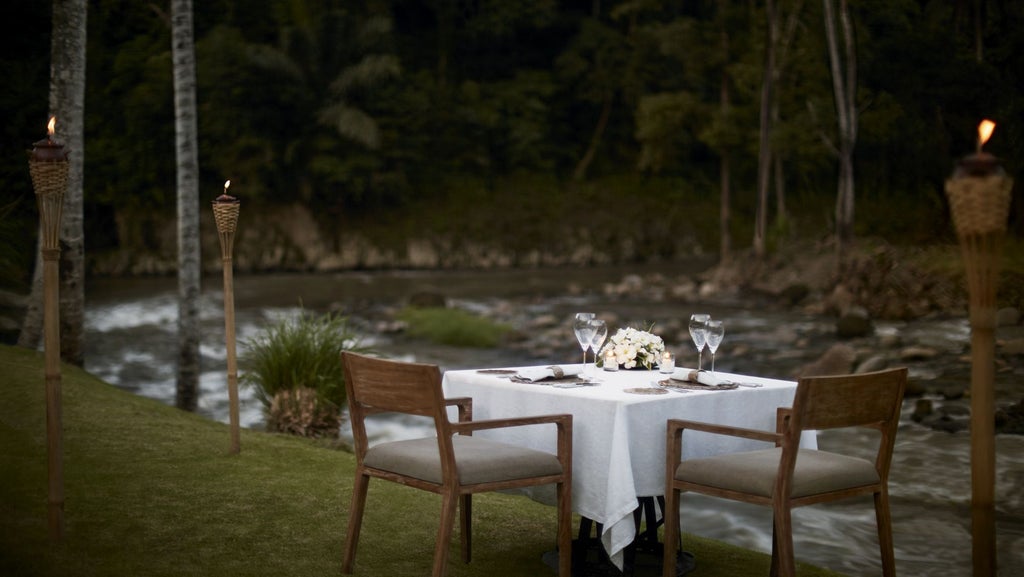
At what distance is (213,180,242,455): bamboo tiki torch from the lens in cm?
595

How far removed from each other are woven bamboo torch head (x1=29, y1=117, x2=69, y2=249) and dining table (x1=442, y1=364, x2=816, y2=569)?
1.73 m

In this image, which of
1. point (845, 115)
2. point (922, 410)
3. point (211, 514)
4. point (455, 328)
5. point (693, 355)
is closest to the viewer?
point (211, 514)

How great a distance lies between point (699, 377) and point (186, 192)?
6.85m

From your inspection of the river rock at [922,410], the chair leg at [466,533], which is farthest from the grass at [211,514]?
the river rock at [922,410]

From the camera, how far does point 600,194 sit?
121ft

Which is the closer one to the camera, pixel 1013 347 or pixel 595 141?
pixel 1013 347

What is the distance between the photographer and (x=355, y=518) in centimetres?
400

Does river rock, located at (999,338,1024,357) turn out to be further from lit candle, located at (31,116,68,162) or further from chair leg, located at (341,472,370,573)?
lit candle, located at (31,116,68,162)

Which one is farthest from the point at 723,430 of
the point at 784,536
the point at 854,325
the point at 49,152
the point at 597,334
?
the point at 854,325

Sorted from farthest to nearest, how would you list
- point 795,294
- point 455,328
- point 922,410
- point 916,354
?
point 795,294 < point 455,328 < point 916,354 < point 922,410

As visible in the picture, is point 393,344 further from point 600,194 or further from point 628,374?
point 600,194

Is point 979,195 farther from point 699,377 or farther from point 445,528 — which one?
point 445,528

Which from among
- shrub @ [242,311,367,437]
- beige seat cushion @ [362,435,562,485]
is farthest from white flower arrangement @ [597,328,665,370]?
shrub @ [242,311,367,437]

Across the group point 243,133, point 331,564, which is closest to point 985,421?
point 331,564
